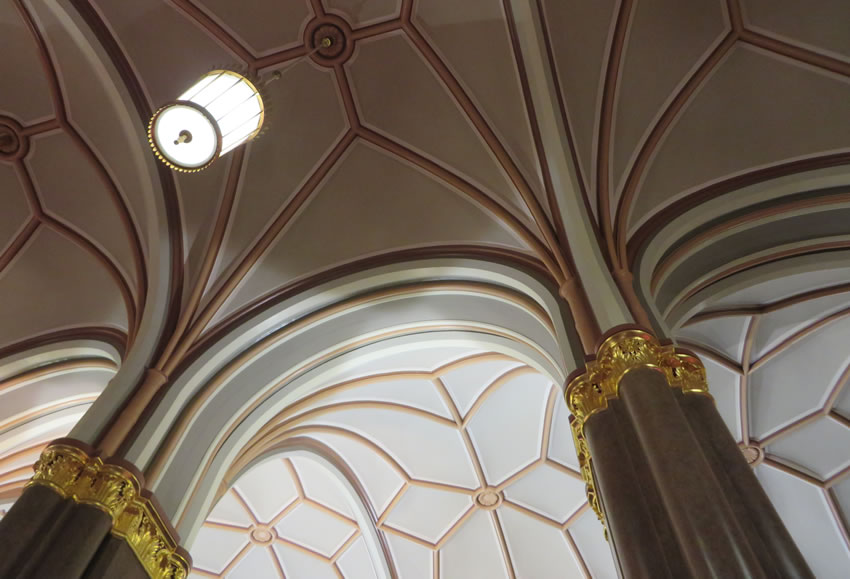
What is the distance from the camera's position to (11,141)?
7938 millimetres

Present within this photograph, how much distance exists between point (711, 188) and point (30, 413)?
8.74 metres

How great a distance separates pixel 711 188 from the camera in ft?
23.2

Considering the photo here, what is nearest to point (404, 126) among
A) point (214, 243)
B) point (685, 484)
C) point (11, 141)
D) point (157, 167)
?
point (214, 243)

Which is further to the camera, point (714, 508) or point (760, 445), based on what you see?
point (760, 445)

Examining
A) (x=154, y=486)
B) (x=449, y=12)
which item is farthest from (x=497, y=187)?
(x=154, y=486)

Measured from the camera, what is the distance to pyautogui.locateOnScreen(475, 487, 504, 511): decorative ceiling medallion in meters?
10.2

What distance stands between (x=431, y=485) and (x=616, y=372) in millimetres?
6245

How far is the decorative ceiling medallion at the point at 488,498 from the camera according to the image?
1021 cm

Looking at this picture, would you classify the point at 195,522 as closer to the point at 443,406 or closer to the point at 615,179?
the point at 443,406

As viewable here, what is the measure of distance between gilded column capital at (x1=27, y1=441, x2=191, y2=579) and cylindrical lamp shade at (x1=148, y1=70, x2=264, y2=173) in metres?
2.42

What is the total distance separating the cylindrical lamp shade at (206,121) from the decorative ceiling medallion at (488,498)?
22.0 ft

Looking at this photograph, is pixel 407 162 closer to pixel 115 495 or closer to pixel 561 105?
pixel 561 105

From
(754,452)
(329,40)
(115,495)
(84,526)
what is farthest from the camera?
(754,452)

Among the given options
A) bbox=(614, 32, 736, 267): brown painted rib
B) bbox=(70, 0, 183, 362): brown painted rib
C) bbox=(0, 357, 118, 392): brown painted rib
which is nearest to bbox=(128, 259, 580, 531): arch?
bbox=(70, 0, 183, 362): brown painted rib
